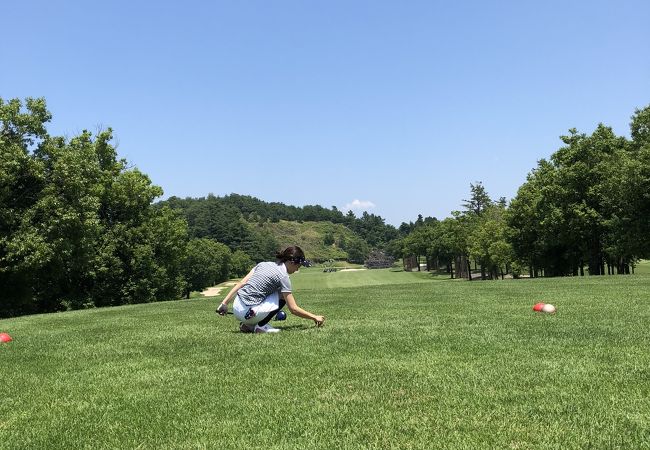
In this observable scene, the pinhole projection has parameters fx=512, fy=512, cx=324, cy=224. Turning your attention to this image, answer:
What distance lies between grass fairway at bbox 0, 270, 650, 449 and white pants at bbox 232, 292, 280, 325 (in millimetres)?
543

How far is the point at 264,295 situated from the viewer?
31.7 feet

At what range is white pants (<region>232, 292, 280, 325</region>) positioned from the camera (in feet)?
31.4

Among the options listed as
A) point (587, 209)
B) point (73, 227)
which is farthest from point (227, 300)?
point (587, 209)

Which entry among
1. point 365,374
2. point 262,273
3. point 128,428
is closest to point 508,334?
point 365,374

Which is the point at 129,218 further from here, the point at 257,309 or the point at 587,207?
the point at 587,207

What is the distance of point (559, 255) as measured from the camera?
168ft

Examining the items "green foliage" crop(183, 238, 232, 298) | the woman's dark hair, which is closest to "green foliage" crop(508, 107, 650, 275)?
the woman's dark hair

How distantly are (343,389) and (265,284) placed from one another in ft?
14.3

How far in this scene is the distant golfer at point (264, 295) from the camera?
954 cm

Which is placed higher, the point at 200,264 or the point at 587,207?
the point at 587,207

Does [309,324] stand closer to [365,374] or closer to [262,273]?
[262,273]

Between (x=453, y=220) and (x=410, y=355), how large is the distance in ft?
279

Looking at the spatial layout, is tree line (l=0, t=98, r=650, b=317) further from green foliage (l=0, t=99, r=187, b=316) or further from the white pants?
the white pants

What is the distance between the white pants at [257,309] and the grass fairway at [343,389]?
0.54m
